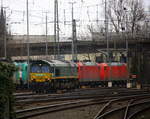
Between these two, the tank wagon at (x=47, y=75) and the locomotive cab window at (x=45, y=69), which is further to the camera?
the locomotive cab window at (x=45, y=69)

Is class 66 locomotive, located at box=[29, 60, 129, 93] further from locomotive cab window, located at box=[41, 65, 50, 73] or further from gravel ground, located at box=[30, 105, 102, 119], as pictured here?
gravel ground, located at box=[30, 105, 102, 119]

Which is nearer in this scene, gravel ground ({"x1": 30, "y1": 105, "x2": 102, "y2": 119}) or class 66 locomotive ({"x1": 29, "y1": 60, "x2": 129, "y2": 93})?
gravel ground ({"x1": 30, "y1": 105, "x2": 102, "y2": 119})

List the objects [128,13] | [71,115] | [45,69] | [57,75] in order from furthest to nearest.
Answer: [128,13] → [57,75] → [45,69] → [71,115]

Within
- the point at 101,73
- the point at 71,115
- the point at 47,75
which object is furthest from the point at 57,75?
the point at 71,115

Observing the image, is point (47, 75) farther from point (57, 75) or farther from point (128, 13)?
point (128, 13)

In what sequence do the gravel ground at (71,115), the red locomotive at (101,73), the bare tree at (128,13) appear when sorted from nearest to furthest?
the gravel ground at (71,115) → the red locomotive at (101,73) → the bare tree at (128,13)

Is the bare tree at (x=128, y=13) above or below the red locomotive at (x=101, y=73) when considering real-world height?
above

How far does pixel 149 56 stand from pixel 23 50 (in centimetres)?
2120

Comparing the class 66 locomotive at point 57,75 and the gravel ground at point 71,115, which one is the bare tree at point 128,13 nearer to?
the class 66 locomotive at point 57,75

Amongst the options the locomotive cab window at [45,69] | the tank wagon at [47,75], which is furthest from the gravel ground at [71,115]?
the locomotive cab window at [45,69]

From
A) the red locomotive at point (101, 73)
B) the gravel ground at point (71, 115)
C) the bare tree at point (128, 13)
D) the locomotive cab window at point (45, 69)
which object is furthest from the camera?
the bare tree at point (128, 13)

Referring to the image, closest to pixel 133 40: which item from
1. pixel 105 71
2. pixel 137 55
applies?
pixel 137 55

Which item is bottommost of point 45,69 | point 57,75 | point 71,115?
point 71,115

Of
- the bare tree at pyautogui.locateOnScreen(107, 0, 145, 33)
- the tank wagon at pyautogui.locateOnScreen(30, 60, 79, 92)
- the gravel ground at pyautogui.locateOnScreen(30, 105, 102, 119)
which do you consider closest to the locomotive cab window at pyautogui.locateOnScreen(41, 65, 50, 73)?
the tank wagon at pyautogui.locateOnScreen(30, 60, 79, 92)
